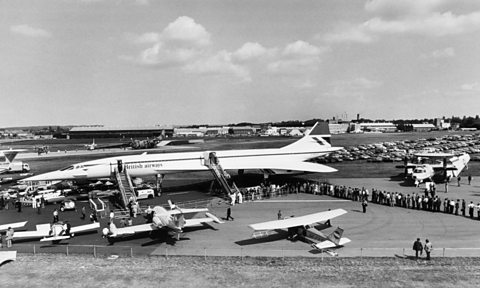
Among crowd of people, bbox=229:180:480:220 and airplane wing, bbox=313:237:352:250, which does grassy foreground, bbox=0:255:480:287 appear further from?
crowd of people, bbox=229:180:480:220

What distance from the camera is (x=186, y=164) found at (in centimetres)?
4022

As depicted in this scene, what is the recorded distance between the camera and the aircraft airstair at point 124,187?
31.2 m

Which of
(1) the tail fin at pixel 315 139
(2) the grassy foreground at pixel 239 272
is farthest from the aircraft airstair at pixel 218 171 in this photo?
(2) the grassy foreground at pixel 239 272

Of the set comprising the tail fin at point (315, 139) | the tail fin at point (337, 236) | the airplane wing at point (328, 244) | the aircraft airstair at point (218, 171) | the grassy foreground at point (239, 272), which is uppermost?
the tail fin at point (315, 139)

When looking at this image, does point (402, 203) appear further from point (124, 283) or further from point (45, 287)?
point (45, 287)

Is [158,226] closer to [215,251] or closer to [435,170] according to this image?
[215,251]

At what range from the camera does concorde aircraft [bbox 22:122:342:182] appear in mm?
37203

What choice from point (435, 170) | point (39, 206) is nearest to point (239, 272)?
point (39, 206)

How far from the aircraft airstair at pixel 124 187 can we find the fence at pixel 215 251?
9.59m

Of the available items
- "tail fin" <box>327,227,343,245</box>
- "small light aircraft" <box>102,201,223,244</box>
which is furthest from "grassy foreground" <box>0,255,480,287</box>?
"small light aircraft" <box>102,201,223,244</box>

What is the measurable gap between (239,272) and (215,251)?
10.1 ft

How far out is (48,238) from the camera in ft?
72.1

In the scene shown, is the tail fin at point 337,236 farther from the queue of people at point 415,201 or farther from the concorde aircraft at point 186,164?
the concorde aircraft at point 186,164

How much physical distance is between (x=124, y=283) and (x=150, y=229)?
612 centimetres
